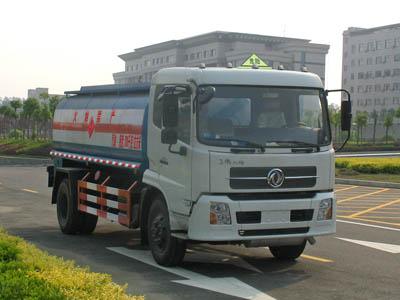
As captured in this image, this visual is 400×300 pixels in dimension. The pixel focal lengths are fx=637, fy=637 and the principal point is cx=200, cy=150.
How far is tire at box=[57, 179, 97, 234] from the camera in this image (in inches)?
449

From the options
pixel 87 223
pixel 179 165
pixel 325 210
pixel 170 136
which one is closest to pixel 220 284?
pixel 179 165

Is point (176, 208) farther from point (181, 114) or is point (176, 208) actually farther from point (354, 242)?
point (354, 242)

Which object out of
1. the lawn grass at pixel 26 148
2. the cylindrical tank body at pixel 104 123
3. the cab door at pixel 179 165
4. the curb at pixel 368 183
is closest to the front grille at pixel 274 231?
the cab door at pixel 179 165

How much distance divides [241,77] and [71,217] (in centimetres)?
488

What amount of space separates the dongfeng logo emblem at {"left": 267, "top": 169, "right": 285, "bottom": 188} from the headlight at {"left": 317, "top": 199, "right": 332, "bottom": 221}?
68cm

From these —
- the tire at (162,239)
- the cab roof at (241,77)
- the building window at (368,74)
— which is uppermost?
the building window at (368,74)

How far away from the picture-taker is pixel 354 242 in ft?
35.7

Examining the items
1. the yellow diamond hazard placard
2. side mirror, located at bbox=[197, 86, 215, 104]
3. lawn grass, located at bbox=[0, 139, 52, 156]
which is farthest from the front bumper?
lawn grass, located at bbox=[0, 139, 52, 156]

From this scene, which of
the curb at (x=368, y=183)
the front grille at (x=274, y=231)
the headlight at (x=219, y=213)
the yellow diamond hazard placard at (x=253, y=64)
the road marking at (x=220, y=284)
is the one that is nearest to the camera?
the road marking at (x=220, y=284)

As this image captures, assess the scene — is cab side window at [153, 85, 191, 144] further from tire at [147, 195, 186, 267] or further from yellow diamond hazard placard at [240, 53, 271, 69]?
yellow diamond hazard placard at [240, 53, 271, 69]

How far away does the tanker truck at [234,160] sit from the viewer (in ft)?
25.3

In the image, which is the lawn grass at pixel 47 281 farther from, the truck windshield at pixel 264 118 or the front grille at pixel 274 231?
the truck windshield at pixel 264 118

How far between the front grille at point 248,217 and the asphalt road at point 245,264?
28.9 inches

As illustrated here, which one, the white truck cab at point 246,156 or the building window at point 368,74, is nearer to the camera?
the white truck cab at point 246,156
